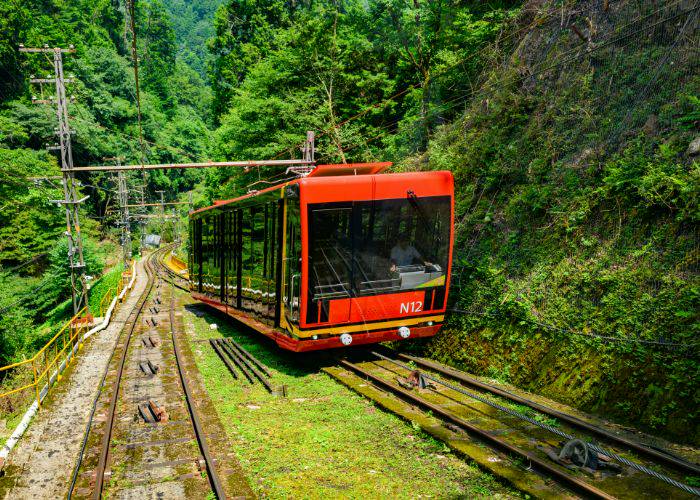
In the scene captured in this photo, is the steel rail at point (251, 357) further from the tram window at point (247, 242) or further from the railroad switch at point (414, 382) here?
the railroad switch at point (414, 382)

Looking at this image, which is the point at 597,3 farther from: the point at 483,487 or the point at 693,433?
the point at 483,487

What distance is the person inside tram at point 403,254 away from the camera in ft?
32.6

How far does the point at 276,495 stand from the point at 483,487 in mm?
2461

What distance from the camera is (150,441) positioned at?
26.1ft

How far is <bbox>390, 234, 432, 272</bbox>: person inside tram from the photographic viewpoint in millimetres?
9922

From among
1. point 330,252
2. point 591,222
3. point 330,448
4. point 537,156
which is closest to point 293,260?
point 330,252

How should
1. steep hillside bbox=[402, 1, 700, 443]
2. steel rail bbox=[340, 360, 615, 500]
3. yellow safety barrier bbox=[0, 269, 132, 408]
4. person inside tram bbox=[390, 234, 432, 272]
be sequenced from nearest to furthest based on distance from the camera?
steel rail bbox=[340, 360, 615, 500] → steep hillside bbox=[402, 1, 700, 443] → person inside tram bbox=[390, 234, 432, 272] → yellow safety barrier bbox=[0, 269, 132, 408]

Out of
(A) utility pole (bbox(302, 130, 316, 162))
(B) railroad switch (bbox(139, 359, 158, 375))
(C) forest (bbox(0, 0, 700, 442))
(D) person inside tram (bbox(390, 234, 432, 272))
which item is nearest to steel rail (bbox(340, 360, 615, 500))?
(C) forest (bbox(0, 0, 700, 442))

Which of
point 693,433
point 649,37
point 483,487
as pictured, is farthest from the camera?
point 649,37

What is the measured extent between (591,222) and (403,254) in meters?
3.83

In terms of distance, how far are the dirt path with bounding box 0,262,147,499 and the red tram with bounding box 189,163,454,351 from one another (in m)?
4.08

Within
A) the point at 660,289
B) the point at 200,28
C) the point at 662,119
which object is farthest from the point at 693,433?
the point at 200,28

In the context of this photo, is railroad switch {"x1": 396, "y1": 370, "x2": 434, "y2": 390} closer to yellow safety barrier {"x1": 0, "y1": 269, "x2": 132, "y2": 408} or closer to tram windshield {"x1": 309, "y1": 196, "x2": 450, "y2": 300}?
tram windshield {"x1": 309, "y1": 196, "x2": 450, "y2": 300}

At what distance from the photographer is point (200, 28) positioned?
14700 cm
